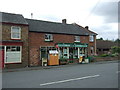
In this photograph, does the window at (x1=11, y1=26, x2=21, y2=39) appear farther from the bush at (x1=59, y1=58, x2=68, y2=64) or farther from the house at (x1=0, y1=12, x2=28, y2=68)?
the bush at (x1=59, y1=58, x2=68, y2=64)

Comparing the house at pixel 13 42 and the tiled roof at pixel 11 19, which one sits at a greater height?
the tiled roof at pixel 11 19

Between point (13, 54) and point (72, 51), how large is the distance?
35.3ft

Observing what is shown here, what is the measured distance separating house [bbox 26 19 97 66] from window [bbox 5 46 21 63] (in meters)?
2.02

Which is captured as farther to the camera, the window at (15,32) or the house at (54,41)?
the house at (54,41)

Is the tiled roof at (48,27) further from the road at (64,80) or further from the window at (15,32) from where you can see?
the road at (64,80)

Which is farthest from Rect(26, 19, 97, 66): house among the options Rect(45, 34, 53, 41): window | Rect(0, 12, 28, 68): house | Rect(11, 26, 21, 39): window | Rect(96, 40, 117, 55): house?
Rect(96, 40, 117, 55): house

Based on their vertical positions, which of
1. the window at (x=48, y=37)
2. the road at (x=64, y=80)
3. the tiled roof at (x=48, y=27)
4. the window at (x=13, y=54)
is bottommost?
the road at (x=64, y=80)

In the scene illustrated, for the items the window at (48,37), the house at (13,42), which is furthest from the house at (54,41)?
the house at (13,42)

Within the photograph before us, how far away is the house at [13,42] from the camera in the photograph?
20516 millimetres

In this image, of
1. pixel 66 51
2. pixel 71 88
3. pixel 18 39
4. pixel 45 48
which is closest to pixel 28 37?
pixel 18 39

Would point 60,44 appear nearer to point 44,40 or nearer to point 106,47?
point 44,40

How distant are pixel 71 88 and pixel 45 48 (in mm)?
17064

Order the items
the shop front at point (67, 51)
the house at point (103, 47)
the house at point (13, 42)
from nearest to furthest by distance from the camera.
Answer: the house at point (13, 42)
the shop front at point (67, 51)
the house at point (103, 47)

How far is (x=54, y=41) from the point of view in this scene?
25844 millimetres
